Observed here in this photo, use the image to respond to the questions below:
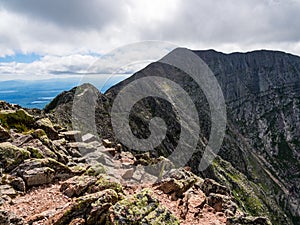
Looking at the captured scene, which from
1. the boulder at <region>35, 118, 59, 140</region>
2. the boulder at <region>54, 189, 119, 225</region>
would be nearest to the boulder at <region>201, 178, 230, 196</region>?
the boulder at <region>54, 189, 119, 225</region>

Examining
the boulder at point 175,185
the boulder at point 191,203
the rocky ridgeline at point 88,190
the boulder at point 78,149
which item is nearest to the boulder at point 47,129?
the rocky ridgeline at point 88,190

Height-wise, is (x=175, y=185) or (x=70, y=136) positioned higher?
(x=70, y=136)

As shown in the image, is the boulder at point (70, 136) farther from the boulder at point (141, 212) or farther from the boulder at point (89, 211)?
the boulder at point (141, 212)

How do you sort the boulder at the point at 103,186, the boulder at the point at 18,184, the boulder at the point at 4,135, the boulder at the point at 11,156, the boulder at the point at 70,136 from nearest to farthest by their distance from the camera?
the boulder at the point at 103,186 → the boulder at the point at 18,184 → the boulder at the point at 11,156 → the boulder at the point at 4,135 → the boulder at the point at 70,136

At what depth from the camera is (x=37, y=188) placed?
804 inches

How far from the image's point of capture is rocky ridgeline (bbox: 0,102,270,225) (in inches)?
617

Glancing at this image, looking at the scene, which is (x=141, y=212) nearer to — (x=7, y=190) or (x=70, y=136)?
(x=7, y=190)

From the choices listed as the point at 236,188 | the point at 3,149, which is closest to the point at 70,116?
the point at 3,149

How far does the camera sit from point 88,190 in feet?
63.5

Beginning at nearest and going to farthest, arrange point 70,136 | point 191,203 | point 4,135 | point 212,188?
point 191,203
point 4,135
point 212,188
point 70,136

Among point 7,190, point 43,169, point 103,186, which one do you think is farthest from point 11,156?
point 103,186

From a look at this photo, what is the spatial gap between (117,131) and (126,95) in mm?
46285

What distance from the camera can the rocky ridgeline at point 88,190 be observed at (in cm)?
1568

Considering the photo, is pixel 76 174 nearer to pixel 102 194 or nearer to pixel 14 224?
pixel 102 194
